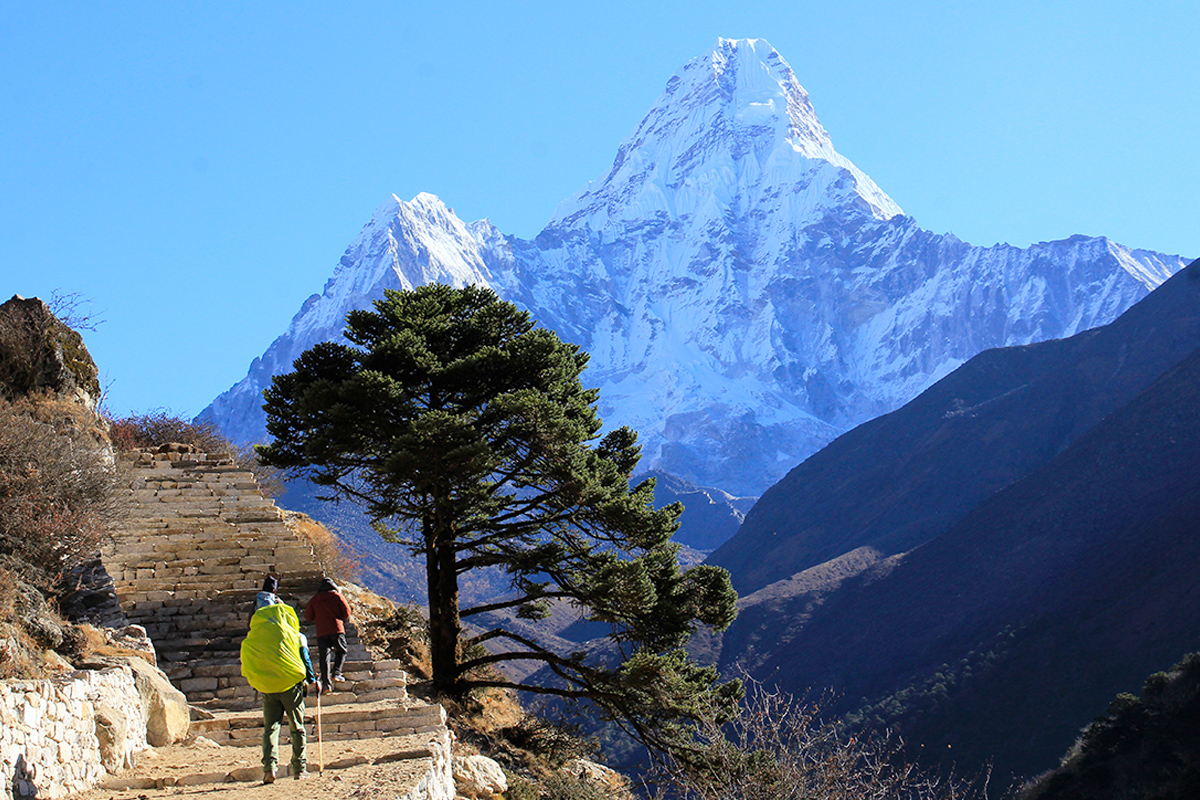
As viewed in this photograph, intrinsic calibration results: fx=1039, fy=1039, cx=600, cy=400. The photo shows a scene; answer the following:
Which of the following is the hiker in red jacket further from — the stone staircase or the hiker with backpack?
the hiker with backpack

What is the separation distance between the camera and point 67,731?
7812mm

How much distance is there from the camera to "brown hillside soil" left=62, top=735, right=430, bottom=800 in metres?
7.80

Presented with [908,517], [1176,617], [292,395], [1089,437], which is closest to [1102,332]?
[908,517]

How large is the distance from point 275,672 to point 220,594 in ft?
18.3

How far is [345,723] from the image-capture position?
35.8 ft

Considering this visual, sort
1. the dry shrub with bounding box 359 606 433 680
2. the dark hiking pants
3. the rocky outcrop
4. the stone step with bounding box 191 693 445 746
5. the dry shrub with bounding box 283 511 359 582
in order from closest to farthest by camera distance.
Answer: the stone step with bounding box 191 693 445 746, the dark hiking pants, the rocky outcrop, the dry shrub with bounding box 359 606 433 680, the dry shrub with bounding box 283 511 359 582

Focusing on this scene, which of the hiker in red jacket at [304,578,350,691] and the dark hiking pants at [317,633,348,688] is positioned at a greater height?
the hiker in red jacket at [304,578,350,691]

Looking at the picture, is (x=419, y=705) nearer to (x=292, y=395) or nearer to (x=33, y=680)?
(x=33, y=680)

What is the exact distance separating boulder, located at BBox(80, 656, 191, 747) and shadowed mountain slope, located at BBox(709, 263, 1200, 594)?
110 m

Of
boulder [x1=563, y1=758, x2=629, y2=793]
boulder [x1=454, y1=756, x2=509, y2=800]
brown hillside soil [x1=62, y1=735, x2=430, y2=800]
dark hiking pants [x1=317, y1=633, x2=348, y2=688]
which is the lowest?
boulder [x1=563, y1=758, x2=629, y2=793]

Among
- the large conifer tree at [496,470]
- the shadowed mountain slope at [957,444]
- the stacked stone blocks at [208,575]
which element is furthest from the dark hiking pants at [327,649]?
the shadowed mountain slope at [957,444]

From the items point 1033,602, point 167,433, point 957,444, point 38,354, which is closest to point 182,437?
point 167,433

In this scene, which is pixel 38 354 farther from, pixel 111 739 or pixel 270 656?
pixel 270 656

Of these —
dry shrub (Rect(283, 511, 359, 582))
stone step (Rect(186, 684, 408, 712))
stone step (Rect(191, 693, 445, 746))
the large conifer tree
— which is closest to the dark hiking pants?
stone step (Rect(191, 693, 445, 746))
